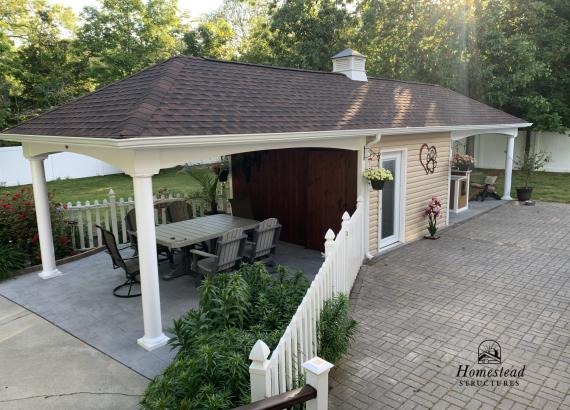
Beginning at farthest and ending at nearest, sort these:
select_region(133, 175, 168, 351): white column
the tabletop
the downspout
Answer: the downspout < the tabletop < select_region(133, 175, 168, 351): white column

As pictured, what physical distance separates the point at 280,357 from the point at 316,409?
46cm

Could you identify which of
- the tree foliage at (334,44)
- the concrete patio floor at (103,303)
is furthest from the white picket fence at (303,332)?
the tree foliage at (334,44)

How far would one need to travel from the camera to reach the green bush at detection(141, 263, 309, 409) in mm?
3393

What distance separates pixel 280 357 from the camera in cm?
339

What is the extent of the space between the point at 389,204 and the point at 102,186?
14.6 metres

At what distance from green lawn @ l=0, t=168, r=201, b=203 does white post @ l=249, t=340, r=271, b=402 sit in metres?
14.5

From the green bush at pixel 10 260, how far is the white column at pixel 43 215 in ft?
1.77

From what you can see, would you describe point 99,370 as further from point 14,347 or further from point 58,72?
point 58,72

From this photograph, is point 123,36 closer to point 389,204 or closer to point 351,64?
point 351,64

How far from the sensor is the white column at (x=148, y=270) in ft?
16.8

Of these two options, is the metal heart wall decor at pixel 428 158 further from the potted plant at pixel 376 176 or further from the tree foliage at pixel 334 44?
the tree foliage at pixel 334 44

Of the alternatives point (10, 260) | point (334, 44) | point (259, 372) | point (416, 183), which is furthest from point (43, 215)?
point (334, 44)

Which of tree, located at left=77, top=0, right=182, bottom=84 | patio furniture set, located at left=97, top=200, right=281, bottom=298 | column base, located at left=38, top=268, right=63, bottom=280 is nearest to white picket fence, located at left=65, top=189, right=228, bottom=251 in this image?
column base, located at left=38, top=268, right=63, bottom=280

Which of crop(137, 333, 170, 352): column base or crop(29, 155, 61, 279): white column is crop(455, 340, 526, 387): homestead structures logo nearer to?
crop(137, 333, 170, 352): column base
